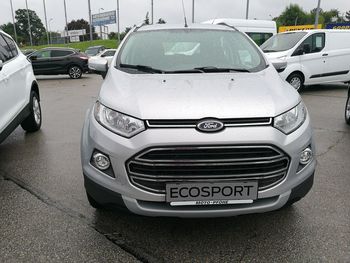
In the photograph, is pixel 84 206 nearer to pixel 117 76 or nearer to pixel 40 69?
pixel 117 76

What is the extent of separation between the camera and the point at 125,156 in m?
2.35

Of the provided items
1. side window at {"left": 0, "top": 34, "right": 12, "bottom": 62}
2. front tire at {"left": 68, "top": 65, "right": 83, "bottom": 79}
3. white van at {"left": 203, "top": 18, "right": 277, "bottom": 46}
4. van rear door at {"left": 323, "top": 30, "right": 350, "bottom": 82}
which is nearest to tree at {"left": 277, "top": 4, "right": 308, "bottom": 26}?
white van at {"left": 203, "top": 18, "right": 277, "bottom": 46}

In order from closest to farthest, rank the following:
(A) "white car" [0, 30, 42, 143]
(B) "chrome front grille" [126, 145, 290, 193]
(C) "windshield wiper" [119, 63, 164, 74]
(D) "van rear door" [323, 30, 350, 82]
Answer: (B) "chrome front grille" [126, 145, 290, 193] → (C) "windshield wiper" [119, 63, 164, 74] → (A) "white car" [0, 30, 42, 143] → (D) "van rear door" [323, 30, 350, 82]

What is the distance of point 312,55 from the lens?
33.6 ft

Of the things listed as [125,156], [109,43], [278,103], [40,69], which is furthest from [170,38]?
[109,43]

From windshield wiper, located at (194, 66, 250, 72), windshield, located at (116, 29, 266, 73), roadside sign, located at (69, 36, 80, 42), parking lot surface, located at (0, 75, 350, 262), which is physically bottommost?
roadside sign, located at (69, 36, 80, 42)

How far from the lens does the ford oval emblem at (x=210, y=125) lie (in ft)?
7.67

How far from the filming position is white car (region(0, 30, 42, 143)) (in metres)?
4.36

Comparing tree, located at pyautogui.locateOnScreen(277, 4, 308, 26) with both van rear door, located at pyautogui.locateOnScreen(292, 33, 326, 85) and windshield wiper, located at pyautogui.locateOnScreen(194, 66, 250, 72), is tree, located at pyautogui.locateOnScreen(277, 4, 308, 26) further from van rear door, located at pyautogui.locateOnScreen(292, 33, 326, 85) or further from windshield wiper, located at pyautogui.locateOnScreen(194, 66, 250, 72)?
windshield wiper, located at pyautogui.locateOnScreen(194, 66, 250, 72)

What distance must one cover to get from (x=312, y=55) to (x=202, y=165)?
9034 mm

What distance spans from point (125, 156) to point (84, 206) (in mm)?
1169

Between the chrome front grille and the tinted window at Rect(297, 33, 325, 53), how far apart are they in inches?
345

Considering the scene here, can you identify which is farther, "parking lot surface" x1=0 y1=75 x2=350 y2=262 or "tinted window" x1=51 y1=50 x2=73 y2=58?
"tinted window" x1=51 y1=50 x2=73 y2=58

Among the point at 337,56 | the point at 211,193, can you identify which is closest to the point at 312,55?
the point at 337,56
